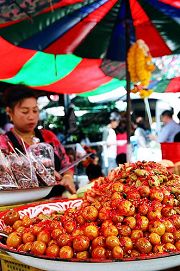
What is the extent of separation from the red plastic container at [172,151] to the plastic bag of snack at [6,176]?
1115mm

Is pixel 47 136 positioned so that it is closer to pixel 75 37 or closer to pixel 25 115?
pixel 25 115

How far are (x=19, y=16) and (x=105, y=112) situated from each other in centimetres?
580

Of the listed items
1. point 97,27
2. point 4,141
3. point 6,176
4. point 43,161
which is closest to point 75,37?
point 97,27

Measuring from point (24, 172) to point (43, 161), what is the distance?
112 millimetres

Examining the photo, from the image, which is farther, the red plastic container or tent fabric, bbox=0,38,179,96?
tent fabric, bbox=0,38,179,96

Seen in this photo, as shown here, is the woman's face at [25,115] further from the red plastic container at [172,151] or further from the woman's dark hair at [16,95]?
the red plastic container at [172,151]

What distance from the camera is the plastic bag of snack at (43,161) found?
5.81 ft

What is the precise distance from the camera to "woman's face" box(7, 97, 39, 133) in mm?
2227

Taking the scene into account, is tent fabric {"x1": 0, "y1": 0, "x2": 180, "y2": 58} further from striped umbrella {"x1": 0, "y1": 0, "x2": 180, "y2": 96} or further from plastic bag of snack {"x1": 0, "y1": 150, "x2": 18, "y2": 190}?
plastic bag of snack {"x1": 0, "y1": 150, "x2": 18, "y2": 190}

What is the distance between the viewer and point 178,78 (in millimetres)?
6469

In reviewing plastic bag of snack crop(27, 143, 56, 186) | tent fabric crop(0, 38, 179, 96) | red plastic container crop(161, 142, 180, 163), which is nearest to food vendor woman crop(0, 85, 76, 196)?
plastic bag of snack crop(27, 143, 56, 186)

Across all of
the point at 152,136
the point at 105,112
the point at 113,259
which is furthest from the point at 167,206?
the point at 105,112

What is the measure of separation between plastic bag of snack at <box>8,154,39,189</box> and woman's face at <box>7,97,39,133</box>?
500mm

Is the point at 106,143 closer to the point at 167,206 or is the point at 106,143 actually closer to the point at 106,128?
the point at 106,128
